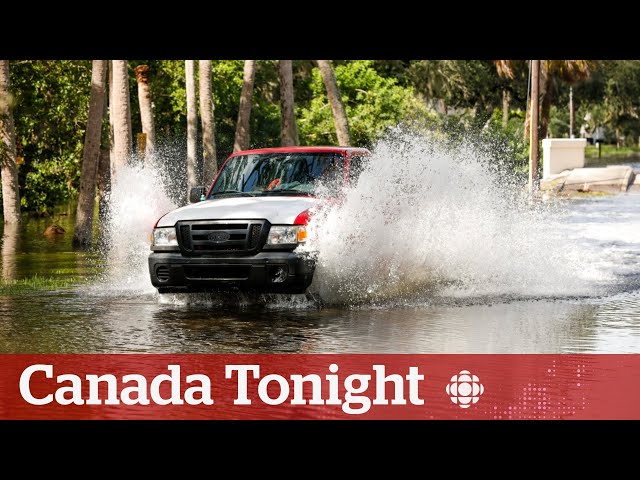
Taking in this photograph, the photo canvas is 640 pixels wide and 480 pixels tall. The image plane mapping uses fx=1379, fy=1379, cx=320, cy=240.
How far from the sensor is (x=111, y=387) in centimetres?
973

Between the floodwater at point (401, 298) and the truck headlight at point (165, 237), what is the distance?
2.40ft

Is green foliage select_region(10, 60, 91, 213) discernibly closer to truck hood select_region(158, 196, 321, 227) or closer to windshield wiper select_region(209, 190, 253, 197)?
windshield wiper select_region(209, 190, 253, 197)

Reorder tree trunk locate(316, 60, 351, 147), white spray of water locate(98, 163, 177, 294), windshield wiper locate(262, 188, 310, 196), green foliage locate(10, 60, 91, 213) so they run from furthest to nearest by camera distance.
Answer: tree trunk locate(316, 60, 351, 147), green foliage locate(10, 60, 91, 213), white spray of water locate(98, 163, 177, 294), windshield wiper locate(262, 188, 310, 196)

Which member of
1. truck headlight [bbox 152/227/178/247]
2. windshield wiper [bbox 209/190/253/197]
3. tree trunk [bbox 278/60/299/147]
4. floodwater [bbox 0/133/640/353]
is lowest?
floodwater [bbox 0/133/640/353]

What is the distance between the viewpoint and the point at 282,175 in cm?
1570

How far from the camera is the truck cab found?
1398cm

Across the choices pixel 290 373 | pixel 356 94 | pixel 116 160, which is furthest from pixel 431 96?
Answer: pixel 290 373

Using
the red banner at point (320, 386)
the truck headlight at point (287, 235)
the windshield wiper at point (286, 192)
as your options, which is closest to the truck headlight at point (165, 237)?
the truck headlight at point (287, 235)

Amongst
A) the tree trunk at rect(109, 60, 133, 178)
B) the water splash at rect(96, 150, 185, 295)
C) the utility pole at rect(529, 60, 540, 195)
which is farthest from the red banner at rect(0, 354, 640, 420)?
the utility pole at rect(529, 60, 540, 195)

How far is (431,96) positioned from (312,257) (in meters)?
54.6

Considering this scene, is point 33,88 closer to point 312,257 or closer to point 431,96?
point 312,257

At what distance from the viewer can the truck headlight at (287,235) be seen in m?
14.0

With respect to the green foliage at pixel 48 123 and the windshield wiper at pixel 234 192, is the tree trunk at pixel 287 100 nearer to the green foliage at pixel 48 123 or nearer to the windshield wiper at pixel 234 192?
the green foliage at pixel 48 123

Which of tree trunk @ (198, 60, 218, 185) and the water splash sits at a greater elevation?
tree trunk @ (198, 60, 218, 185)
